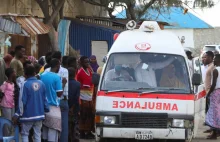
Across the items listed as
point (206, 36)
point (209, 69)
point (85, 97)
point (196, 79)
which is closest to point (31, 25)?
point (85, 97)

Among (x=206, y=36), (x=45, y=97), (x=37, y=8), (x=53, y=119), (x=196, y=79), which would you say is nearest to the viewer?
(x=45, y=97)

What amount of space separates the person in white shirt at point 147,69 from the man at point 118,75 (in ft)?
0.59

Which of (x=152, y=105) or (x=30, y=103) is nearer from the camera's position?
(x=30, y=103)

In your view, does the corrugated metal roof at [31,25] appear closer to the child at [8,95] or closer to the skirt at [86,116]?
the skirt at [86,116]

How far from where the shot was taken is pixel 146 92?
10234 mm

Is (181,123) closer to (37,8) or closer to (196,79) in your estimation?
(196,79)

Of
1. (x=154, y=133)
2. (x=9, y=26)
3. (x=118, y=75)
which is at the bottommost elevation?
(x=154, y=133)

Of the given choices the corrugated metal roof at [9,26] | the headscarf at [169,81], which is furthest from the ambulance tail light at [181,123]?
the corrugated metal roof at [9,26]

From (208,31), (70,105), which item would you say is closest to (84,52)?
(70,105)

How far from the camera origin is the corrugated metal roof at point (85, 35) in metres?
24.2

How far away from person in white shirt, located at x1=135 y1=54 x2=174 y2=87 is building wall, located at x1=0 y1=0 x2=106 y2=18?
32.4ft

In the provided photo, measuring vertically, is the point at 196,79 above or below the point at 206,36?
below

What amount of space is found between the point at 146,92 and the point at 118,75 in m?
0.74

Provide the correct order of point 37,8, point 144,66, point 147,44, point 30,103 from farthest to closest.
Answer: point 37,8 → point 147,44 → point 144,66 → point 30,103
